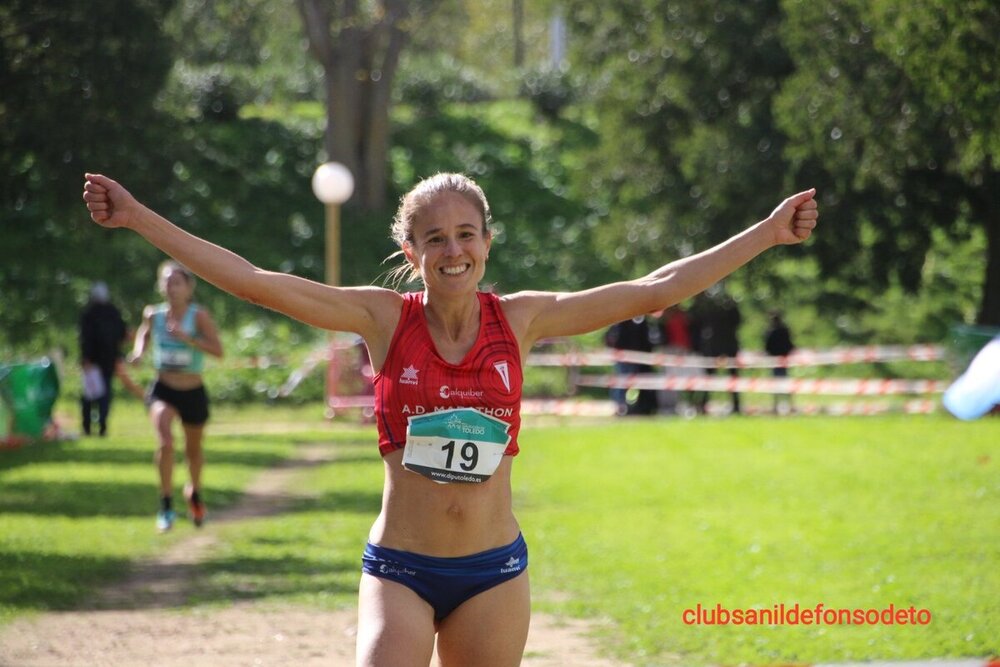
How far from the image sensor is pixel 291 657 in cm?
918

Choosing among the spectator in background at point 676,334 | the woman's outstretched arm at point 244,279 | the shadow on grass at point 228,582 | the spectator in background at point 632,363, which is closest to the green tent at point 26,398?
the shadow on grass at point 228,582

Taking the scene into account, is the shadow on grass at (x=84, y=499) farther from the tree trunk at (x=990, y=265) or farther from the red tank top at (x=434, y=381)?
the tree trunk at (x=990, y=265)

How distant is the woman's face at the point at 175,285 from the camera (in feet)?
44.7

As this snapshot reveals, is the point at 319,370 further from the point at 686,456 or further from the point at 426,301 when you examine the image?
the point at 426,301

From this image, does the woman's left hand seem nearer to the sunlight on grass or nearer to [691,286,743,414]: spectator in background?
the sunlight on grass

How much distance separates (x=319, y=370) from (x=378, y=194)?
970cm

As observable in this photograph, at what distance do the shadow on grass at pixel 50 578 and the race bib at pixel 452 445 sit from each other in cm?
647

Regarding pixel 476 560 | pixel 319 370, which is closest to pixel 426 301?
pixel 476 560

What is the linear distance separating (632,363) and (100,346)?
33.0 feet

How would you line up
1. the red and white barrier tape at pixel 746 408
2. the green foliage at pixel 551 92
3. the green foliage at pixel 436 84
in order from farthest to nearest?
the green foliage at pixel 436 84
the green foliage at pixel 551 92
the red and white barrier tape at pixel 746 408

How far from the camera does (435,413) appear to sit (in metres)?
5.16

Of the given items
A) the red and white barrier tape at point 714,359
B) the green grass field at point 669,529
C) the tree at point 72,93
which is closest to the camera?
the green grass field at point 669,529

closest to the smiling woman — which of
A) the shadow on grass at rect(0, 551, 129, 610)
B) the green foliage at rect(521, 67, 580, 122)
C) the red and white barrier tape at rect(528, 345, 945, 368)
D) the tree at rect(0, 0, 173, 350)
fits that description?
the shadow on grass at rect(0, 551, 129, 610)

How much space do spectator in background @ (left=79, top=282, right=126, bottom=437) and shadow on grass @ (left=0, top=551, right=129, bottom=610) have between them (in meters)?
11.4
